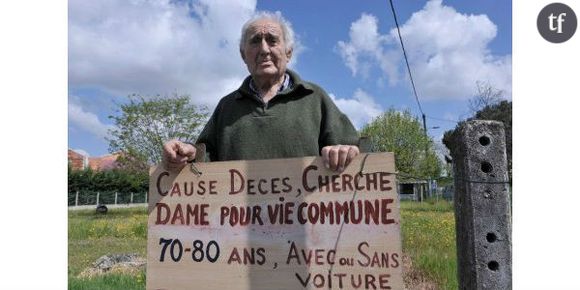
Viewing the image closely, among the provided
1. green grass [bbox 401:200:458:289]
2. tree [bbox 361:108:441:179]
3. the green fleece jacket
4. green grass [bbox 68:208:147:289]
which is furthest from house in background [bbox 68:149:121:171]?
the green fleece jacket

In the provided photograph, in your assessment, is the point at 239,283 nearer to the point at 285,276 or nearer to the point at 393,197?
the point at 285,276

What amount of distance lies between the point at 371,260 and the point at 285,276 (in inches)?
12.5

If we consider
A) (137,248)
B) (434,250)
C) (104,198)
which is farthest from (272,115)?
(104,198)

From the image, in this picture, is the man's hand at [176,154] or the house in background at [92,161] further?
the house in background at [92,161]

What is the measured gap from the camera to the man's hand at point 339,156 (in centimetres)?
180

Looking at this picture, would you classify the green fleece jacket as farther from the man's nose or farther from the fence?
the fence

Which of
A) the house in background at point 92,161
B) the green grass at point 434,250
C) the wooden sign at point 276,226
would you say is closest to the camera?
the wooden sign at point 276,226

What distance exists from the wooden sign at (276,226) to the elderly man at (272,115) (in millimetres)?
149

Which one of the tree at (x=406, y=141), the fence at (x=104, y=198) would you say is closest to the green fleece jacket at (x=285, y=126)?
the tree at (x=406, y=141)

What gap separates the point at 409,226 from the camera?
861 cm

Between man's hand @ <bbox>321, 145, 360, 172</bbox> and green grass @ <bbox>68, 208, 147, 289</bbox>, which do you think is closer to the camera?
man's hand @ <bbox>321, 145, 360, 172</bbox>

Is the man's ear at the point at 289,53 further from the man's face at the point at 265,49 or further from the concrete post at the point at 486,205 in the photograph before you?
the concrete post at the point at 486,205
